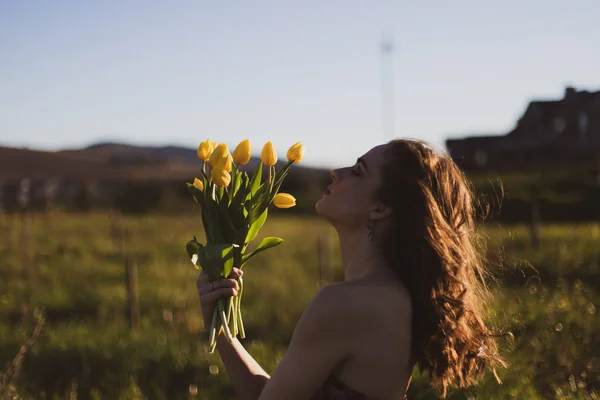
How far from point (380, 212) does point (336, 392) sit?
0.55 meters

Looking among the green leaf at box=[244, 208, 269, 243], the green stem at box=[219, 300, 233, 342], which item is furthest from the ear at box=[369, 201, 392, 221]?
the green stem at box=[219, 300, 233, 342]

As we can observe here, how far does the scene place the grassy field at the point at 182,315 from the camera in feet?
14.7

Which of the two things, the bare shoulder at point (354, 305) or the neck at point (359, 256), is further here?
the neck at point (359, 256)

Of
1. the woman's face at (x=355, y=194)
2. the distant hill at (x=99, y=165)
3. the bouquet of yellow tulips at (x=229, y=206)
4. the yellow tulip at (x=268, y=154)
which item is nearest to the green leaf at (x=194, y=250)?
the bouquet of yellow tulips at (x=229, y=206)

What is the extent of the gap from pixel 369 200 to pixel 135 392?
105 inches

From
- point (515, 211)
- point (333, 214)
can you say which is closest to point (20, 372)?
point (333, 214)

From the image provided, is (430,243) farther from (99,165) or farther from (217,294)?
(99,165)

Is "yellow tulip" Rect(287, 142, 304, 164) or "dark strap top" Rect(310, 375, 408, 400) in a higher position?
"yellow tulip" Rect(287, 142, 304, 164)

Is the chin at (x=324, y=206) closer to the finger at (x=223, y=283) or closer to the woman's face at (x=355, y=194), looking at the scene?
the woman's face at (x=355, y=194)

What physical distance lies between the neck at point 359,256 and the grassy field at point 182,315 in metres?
0.68

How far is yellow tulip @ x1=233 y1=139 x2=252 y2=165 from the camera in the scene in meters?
2.44

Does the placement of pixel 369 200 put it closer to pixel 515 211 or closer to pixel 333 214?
pixel 333 214

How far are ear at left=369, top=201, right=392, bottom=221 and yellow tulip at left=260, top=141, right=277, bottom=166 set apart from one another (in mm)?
421

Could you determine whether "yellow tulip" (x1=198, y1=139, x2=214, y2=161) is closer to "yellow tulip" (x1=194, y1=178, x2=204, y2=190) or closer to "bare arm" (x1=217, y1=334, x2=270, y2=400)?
"yellow tulip" (x1=194, y1=178, x2=204, y2=190)
